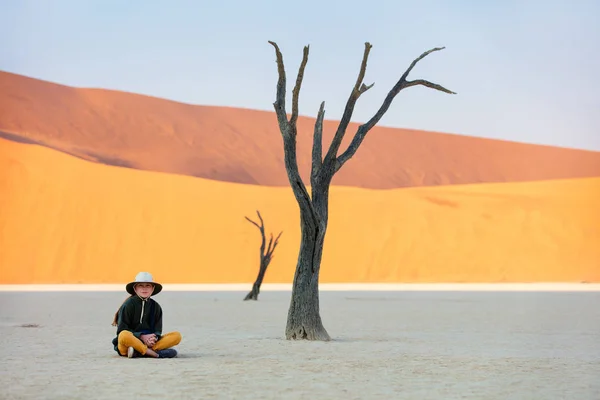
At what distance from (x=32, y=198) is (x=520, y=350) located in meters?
49.8

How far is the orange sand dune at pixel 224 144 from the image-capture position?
10488 centimetres

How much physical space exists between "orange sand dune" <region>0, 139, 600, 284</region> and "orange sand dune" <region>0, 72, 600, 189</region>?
29395mm

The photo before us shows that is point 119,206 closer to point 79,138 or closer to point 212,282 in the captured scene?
point 212,282

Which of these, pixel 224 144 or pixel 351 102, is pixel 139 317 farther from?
pixel 224 144

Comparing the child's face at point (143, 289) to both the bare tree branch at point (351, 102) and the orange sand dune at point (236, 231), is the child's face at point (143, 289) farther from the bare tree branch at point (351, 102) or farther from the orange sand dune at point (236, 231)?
the orange sand dune at point (236, 231)

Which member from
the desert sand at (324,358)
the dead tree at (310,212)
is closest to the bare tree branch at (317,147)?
the dead tree at (310,212)

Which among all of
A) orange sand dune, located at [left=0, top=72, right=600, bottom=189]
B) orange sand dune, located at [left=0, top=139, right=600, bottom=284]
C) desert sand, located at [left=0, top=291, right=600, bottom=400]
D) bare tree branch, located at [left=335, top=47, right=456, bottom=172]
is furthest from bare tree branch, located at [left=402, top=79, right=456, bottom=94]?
orange sand dune, located at [left=0, top=72, right=600, bottom=189]

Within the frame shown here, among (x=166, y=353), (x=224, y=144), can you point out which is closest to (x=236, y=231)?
(x=166, y=353)

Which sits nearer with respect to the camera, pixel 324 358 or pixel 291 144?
pixel 324 358

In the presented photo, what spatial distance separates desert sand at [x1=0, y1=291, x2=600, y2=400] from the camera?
32.5 feet

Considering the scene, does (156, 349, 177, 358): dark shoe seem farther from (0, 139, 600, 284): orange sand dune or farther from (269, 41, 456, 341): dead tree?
(0, 139, 600, 284): orange sand dune

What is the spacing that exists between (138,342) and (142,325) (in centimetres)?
22

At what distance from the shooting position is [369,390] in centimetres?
991

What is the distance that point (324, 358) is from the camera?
13.2 m
